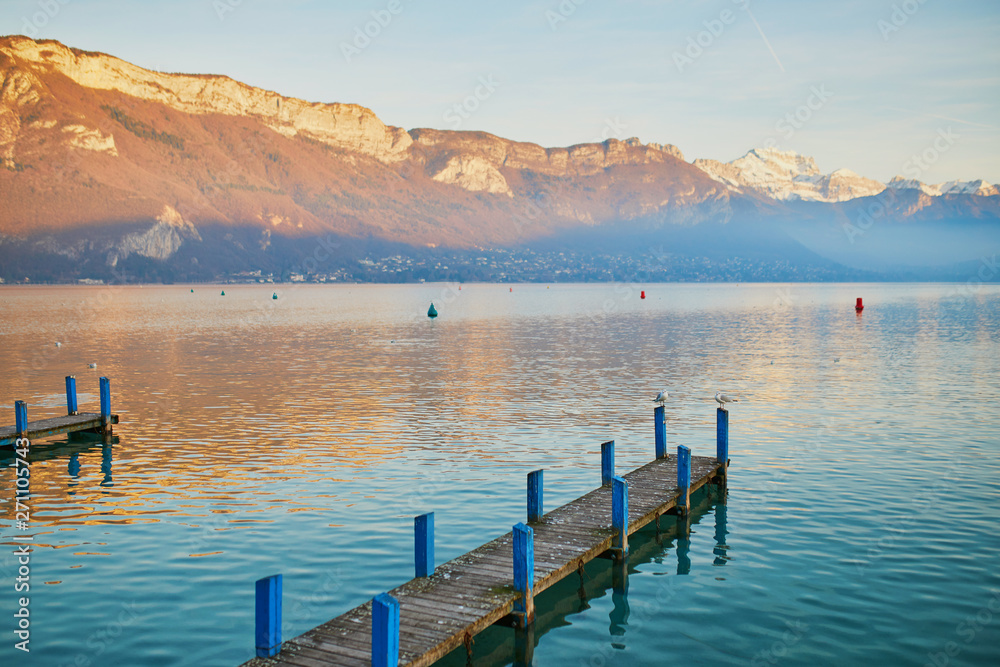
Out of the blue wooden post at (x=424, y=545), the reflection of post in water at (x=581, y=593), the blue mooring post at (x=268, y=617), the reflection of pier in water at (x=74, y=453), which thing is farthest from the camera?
the reflection of pier in water at (x=74, y=453)

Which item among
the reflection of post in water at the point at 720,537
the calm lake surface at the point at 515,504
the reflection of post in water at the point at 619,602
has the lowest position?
the reflection of post in water at the point at 619,602

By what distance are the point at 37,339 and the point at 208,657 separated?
8193 centimetres

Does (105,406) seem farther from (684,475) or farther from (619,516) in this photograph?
(684,475)

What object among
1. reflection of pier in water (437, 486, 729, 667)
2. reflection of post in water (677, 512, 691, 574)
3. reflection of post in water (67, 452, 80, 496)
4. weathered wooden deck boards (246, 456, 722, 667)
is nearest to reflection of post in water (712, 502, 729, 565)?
reflection of pier in water (437, 486, 729, 667)

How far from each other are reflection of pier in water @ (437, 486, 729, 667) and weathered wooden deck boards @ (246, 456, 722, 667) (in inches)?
35.5

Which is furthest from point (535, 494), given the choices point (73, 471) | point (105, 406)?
point (105, 406)

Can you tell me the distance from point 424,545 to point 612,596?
17.3 ft

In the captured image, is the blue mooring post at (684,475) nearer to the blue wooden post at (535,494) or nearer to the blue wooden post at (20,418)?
the blue wooden post at (535,494)

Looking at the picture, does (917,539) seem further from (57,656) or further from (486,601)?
(57,656)

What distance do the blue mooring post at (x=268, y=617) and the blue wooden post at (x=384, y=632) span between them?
1961mm

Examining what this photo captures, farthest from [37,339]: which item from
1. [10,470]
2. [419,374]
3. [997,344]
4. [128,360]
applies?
[997,344]

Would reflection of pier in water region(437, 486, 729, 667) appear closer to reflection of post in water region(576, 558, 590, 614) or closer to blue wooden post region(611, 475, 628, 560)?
reflection of post in water region(576, 558, 590, 614)

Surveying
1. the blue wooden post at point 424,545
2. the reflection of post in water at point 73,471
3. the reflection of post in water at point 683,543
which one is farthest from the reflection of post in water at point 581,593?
the reflection of post in water at point 73,471

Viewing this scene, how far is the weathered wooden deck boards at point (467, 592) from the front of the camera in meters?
13.1
